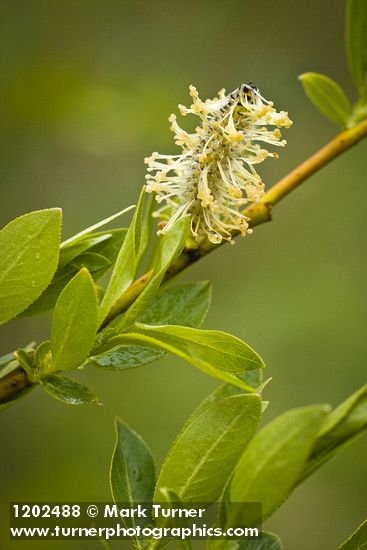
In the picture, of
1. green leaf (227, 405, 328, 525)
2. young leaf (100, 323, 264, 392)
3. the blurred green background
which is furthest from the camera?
the blurred green background

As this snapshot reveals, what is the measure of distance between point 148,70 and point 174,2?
46cm

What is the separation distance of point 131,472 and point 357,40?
443mm

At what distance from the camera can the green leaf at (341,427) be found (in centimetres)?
46

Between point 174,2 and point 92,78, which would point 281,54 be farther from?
point 92,78

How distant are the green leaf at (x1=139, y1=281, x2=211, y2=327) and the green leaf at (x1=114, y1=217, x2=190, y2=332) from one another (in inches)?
3.3

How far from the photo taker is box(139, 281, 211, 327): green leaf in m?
0.66

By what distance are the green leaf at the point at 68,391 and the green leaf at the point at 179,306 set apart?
3.7 inches

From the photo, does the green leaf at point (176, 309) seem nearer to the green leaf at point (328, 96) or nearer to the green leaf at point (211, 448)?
the green leaf at point (211, 448)

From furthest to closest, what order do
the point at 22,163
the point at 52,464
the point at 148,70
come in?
the point at 148,70 → the point at 22,163 → the point at 52,464

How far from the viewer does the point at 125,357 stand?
2.05ft

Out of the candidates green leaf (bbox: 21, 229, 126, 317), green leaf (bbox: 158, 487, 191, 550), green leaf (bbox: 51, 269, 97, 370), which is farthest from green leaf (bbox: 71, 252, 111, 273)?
green leaf (bbox: 158, 487, 191, 550)

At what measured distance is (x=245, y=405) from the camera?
0.52 m

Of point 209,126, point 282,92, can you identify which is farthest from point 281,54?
point 209,126

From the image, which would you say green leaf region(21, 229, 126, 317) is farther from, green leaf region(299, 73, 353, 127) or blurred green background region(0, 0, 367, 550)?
blurred green background region(0, 0, 367, 550)
